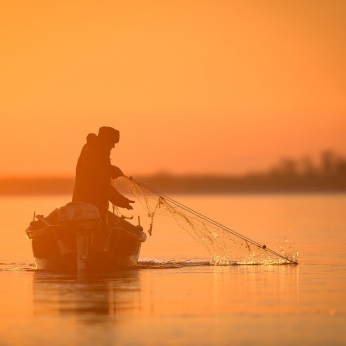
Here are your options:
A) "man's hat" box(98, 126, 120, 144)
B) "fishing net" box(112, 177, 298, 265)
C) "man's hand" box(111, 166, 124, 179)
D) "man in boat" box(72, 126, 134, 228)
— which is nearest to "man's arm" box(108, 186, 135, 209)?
"man in boat" box(72, 126, 134, 228)

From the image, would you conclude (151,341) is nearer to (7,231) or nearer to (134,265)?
(134,265)

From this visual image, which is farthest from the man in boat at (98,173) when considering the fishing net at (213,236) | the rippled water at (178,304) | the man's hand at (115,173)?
the rippled water at (178,304)

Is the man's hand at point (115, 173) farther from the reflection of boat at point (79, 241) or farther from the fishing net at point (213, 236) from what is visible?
the reflection of boat at point (79, 241)

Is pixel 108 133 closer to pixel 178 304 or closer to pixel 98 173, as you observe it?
pixel 98 173

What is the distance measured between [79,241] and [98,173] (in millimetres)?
2772

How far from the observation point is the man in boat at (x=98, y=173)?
36.7 m

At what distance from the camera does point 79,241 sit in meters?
34.8

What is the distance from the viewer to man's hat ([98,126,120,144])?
37125 mm

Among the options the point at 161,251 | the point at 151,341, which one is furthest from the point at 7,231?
the point at 151,341

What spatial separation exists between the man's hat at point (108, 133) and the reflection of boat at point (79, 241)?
2.58 metres

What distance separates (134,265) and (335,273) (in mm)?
6573

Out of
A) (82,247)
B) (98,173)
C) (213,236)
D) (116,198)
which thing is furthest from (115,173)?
(213,236)

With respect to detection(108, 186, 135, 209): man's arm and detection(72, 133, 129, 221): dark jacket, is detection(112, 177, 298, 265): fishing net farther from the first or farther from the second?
detection(72, 133, 129, 221): dark jacket

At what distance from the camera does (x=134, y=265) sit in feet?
124
